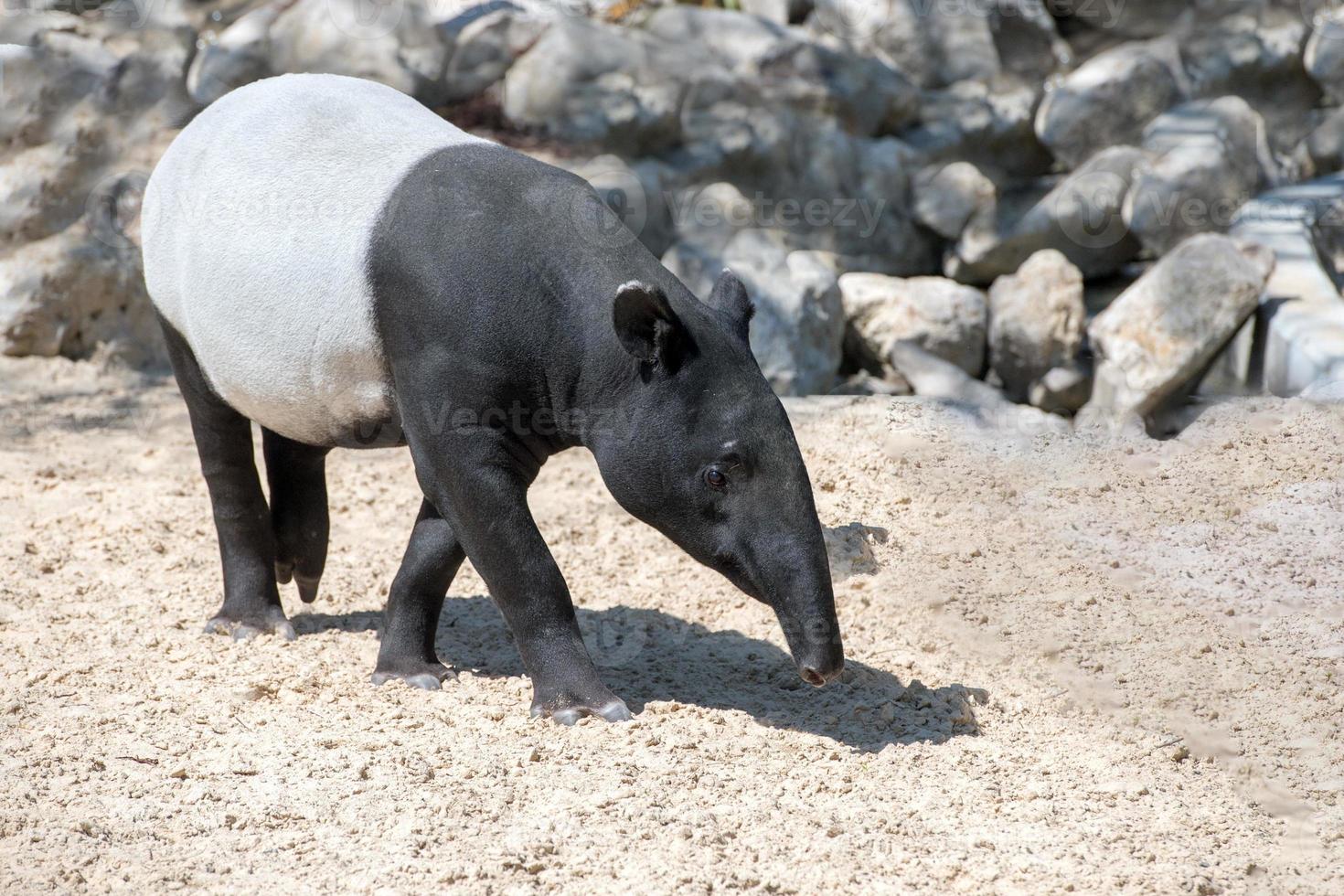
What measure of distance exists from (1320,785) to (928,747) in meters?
1.07

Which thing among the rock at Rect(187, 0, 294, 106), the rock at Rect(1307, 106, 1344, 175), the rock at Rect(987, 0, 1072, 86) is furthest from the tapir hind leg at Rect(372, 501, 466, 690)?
the rock at Rect(1307, 106, 1344, 175)

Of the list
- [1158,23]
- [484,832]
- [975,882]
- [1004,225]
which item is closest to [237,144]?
[484,832]

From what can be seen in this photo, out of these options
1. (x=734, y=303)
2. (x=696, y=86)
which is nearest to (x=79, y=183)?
(x=696, y=86)

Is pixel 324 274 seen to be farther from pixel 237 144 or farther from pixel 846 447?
pixel 846 447

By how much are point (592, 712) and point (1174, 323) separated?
5907 millimetres

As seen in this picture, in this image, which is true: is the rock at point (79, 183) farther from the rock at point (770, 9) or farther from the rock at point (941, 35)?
the rock at point (941, 35)

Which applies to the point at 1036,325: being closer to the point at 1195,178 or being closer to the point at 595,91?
the point at 1195,178

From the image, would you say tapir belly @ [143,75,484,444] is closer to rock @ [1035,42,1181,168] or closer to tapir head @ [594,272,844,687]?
tapir head @ [594,272,844,687]

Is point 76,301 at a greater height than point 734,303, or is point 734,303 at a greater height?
point 734,303

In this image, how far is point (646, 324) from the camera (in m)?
4.01

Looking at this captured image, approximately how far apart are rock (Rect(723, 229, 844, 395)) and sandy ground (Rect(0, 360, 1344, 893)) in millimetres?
2318

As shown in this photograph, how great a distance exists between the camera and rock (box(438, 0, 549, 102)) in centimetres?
1073
